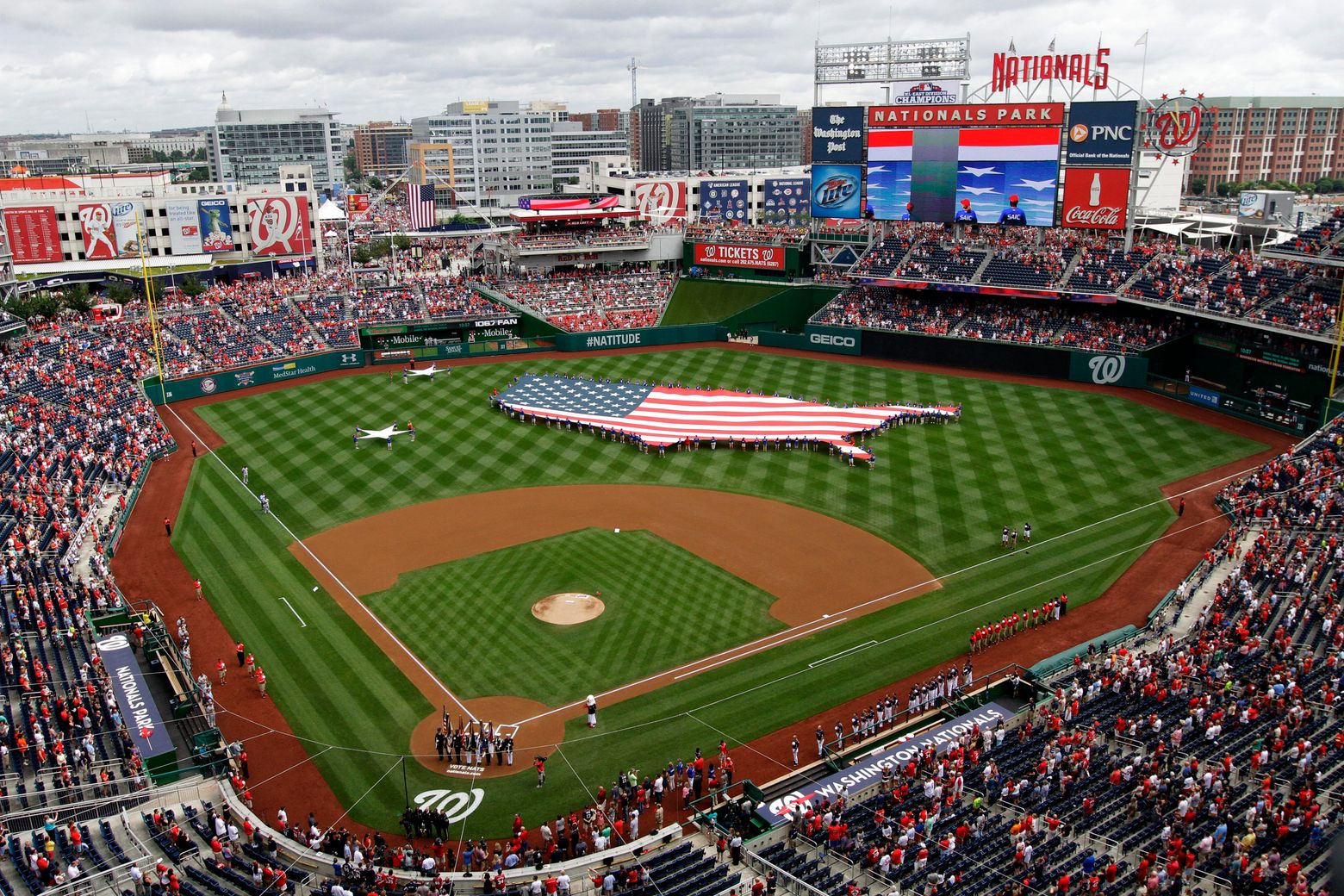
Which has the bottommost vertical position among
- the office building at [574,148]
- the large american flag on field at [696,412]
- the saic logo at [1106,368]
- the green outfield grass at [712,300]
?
the large american flag on field at [696,412]

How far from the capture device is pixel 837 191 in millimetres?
63906

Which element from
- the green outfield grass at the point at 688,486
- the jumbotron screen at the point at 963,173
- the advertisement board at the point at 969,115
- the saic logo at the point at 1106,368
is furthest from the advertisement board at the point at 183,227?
the saic logo at the point at 1106,368

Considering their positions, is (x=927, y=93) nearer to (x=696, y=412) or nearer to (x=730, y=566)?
(x=696, y=412)

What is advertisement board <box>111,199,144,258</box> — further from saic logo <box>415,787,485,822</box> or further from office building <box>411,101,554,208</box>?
office building <box>411,101,554,208</box>

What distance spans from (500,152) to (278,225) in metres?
104

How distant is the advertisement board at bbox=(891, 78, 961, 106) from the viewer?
6412cm

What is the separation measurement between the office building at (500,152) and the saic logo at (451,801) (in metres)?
156

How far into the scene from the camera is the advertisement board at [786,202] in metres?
85.8

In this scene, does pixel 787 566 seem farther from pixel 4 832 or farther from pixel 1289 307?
pixel 1289 307

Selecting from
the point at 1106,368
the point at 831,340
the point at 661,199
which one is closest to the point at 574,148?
the point at 661,199

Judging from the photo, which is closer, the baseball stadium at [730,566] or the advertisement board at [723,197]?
the baseball stadium at [730,566]

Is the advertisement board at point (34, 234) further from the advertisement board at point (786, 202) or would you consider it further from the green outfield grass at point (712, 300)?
the advertisement board at point (786, 202)

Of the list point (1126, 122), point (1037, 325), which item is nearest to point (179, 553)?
point (1037, 325)

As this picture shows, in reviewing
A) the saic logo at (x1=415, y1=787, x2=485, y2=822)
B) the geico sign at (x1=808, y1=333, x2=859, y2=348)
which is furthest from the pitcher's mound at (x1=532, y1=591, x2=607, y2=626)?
the geico sign at (x1=808, y1=333, x2=859, y2=348)
